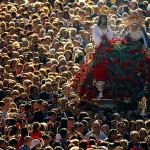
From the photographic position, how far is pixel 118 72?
102 ft

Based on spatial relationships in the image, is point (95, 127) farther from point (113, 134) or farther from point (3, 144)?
point (3, 144)

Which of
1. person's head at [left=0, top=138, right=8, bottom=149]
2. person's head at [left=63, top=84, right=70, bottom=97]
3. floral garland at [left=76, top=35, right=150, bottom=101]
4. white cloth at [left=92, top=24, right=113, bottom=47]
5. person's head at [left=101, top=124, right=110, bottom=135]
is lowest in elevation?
person's head at [left=101, top=124, right=110, bottom=135]

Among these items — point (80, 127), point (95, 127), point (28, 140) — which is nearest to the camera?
point (28, 140)

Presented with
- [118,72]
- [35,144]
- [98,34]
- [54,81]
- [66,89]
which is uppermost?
[98,34]

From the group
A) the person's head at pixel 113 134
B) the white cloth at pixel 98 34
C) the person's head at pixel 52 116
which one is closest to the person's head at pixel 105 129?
the person's head at pixel 113 134

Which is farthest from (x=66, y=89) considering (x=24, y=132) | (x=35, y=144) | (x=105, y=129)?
Result: (x=35, y=144)

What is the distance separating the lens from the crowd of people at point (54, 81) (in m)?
28.2

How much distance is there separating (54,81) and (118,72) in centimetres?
208

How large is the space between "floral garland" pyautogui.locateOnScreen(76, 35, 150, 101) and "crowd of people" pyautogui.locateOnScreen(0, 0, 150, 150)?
1.42 feet

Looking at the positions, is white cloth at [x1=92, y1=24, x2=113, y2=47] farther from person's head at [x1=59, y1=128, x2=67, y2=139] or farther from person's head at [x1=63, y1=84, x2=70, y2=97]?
person's head at [x1=59, y1=128, x2=67, y2=139]

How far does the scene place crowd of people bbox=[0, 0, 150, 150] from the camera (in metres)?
28.2

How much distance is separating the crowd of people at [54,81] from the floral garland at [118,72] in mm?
432

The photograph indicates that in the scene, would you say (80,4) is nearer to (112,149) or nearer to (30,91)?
(30,91)

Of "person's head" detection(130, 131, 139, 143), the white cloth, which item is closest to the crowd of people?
"person's head" detection(130, 131, 139, 143)
